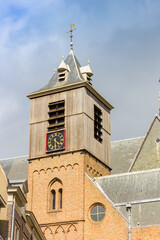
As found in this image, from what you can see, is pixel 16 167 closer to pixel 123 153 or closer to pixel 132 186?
pixel 123 153

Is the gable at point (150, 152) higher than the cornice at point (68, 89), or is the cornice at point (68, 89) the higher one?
the cornice at point (68, 89)

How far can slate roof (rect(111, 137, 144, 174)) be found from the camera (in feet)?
129

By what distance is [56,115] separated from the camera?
118 feet

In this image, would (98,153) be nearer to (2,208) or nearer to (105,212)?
(105,212)

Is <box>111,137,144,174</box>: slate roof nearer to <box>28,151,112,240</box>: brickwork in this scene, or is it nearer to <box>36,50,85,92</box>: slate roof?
<box>28,151,112,240</box>: brickwork

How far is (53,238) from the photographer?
107ft

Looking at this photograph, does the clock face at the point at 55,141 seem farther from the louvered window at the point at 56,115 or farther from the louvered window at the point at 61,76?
the louvered window at the point at 61,76

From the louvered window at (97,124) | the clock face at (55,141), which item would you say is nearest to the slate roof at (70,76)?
the louvered window at (97,124)

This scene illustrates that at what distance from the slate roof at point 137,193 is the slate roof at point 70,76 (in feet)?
22.4

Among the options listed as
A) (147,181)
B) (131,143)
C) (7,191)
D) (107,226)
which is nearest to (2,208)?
(7,191)

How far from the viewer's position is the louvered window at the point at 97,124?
3638 cm

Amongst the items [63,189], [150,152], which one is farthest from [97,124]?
[63,189]

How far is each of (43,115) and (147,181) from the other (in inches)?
328

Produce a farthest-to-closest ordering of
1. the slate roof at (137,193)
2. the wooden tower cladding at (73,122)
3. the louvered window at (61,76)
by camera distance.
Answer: the louvered window at (61,76) → the wooden tower cladding at (73,122) → the slate roof at (137,193)
